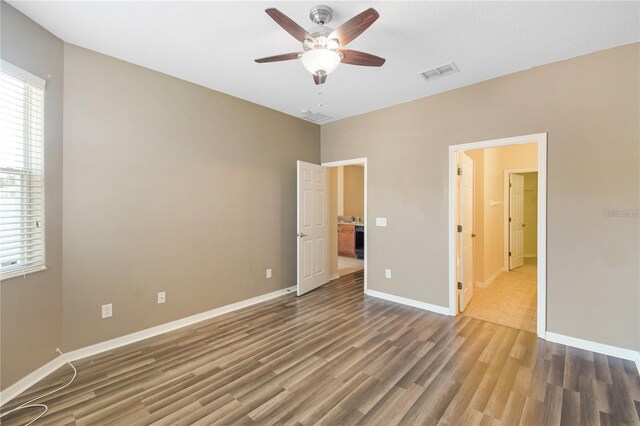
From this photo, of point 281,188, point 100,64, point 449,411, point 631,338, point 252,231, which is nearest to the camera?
point 449,411

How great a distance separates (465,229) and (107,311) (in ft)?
14.0

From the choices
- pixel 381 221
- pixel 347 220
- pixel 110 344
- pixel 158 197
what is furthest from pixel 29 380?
pixel 347 220

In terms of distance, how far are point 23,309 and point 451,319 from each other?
4200 millimetres

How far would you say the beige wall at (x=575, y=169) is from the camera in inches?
100

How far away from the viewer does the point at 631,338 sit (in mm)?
2523

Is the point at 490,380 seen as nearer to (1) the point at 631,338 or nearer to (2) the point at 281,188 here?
(1) the point at 631,338

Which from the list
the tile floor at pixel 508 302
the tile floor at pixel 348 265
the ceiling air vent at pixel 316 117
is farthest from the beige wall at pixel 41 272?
the tile floor at pixel 508 302

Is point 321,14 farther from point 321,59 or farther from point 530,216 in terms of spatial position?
point 530,216

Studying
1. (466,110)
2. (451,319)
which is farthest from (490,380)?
(466,110)

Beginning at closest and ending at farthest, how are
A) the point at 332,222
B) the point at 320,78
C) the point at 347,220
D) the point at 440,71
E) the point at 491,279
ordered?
1. the point at 320,78
2. the point at 440,71
3. the point at 491,279
4. the point at 332,222
5. the point at 347,220

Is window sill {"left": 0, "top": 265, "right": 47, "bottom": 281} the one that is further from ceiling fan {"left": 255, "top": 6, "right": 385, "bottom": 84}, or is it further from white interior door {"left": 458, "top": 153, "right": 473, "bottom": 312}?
white interior door {"left": 458, "top": 153, "right": 473, "bottom": 312}

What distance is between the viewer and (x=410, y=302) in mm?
3945

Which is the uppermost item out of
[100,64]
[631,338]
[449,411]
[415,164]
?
[100,64]

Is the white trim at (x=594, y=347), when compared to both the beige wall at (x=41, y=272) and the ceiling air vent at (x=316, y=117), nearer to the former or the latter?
the ceiling air vent at (x=316, y=117)
